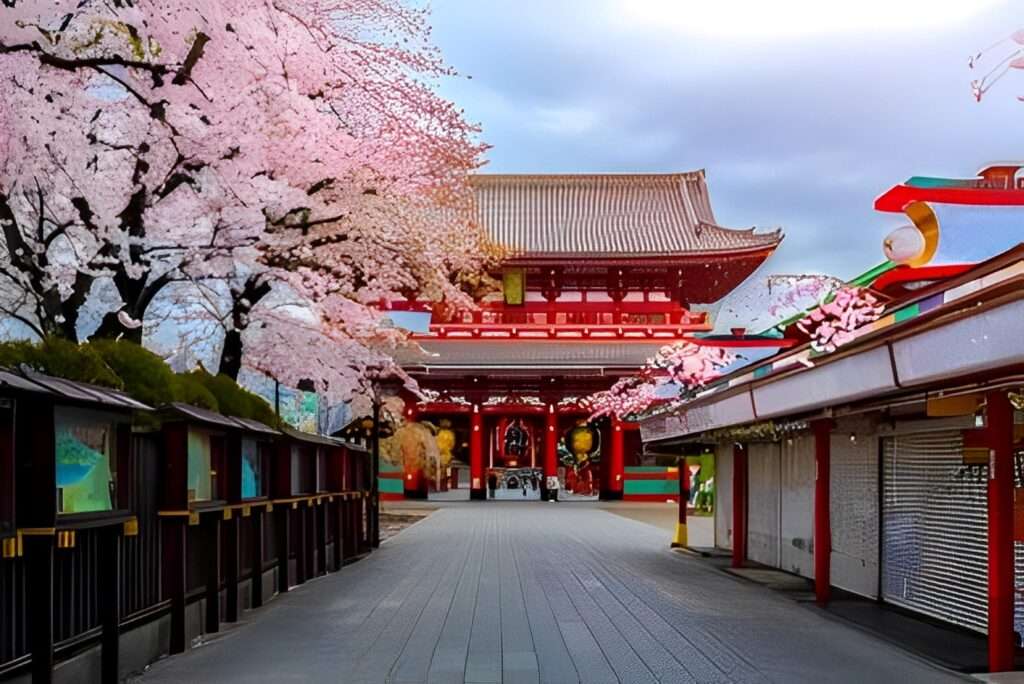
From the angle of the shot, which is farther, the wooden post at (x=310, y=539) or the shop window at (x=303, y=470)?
the wooden post at (x=310, y=539)

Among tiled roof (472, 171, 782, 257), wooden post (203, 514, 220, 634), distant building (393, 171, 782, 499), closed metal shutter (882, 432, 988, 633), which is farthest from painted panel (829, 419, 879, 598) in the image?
tiled roof (472, 171, 782, 257)

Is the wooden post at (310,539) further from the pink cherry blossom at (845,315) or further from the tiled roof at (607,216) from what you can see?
the tiled roof at (607,216)

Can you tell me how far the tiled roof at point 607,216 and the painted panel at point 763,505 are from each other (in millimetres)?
23861

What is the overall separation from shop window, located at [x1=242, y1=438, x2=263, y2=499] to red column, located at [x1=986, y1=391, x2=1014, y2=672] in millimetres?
7074

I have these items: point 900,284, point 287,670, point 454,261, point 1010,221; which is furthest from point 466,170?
point 287,670

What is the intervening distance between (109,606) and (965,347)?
5872 millimetres

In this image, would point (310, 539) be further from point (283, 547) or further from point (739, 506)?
point (739, 506)

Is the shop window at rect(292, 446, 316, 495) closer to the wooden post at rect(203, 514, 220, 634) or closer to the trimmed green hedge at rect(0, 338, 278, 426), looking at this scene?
the trimmed green hedge at rect(0, 338, 278, 426)

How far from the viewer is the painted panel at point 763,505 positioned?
18.1m

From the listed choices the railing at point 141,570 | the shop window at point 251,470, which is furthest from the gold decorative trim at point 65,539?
the shop window at point 251,470

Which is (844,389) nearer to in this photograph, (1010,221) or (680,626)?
(1010,221)

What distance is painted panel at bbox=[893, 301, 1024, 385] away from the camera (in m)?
6.98

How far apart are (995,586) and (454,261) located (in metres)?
15.2

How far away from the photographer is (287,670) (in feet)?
29.2
